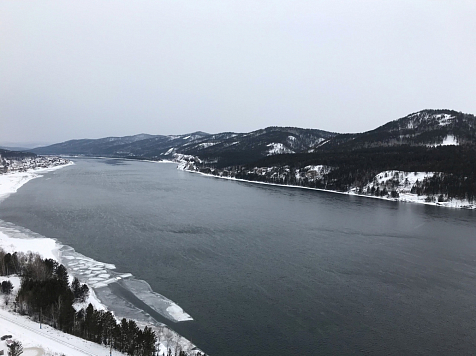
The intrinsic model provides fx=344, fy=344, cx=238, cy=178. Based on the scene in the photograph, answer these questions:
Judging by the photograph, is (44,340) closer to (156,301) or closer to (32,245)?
(156,301)

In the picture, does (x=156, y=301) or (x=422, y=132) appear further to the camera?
(x=422, y=132)

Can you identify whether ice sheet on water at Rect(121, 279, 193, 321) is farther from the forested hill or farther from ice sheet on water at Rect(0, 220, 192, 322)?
the forested hill


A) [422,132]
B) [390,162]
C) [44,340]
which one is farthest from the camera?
[422,132]

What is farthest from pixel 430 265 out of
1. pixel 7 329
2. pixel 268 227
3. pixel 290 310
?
pixel 7 329

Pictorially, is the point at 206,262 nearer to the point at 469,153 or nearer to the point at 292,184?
the point at 292,184

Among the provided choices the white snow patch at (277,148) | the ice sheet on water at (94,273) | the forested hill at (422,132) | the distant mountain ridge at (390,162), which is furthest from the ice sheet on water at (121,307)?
the white snow patch at (277,148)

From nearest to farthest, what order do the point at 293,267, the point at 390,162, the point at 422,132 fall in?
the point at 293,267
the point at 390,162
the point at 422,132

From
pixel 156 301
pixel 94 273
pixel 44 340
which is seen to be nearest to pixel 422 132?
pixel 94 273

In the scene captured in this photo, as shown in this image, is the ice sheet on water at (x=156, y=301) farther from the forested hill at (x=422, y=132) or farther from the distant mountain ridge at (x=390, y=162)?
the forested hill at (x=422, y=132)

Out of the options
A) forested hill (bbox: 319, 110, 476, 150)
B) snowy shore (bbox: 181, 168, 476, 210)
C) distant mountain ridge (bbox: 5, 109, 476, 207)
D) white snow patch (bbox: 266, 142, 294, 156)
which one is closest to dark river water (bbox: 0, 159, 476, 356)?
snowy shore (bbox: 181, 168, 476, 210)

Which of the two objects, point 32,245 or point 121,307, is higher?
point 32,245
